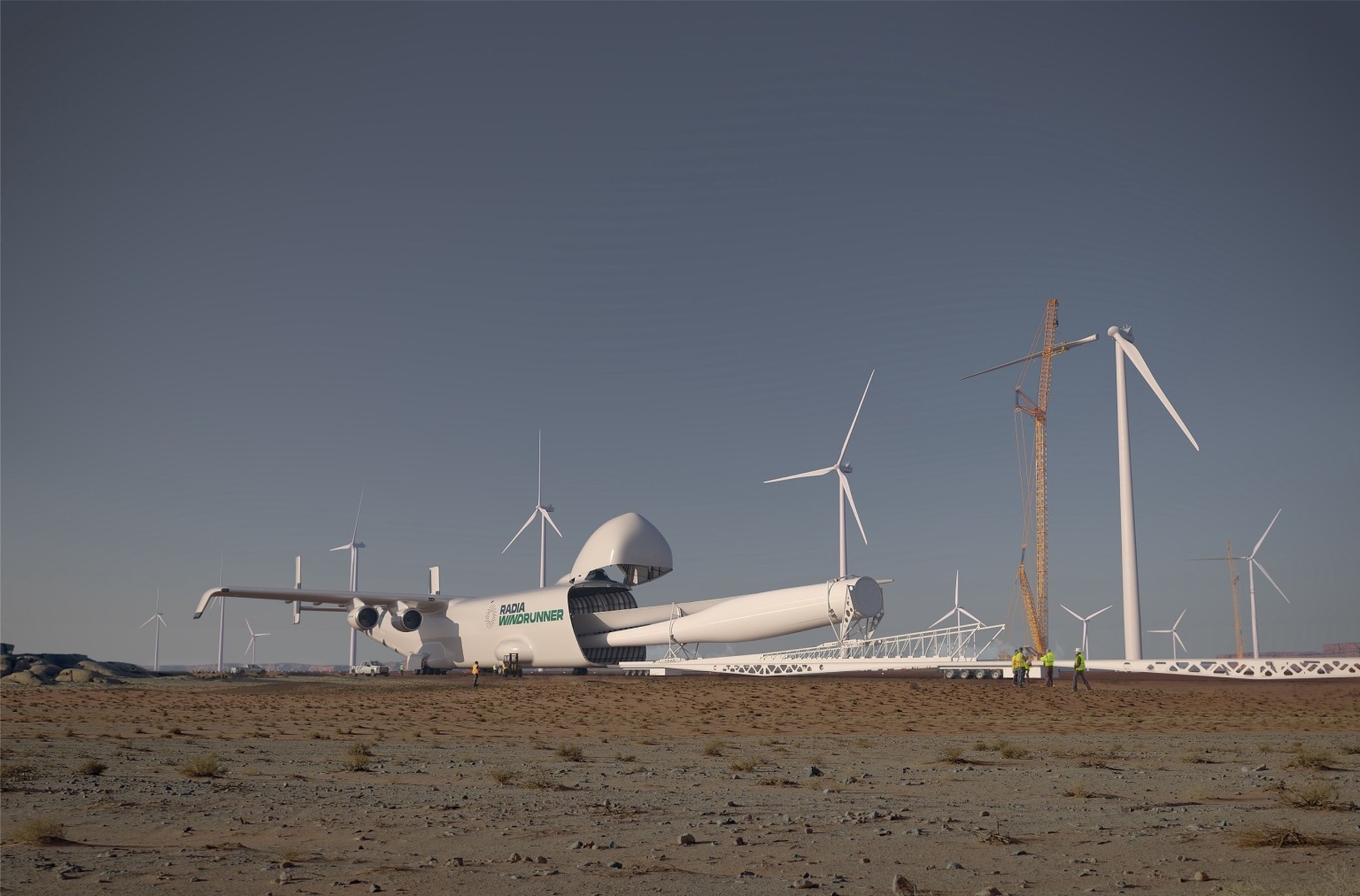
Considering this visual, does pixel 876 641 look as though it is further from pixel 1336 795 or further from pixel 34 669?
pixel 34 669

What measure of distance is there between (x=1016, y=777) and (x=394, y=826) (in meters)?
9.71

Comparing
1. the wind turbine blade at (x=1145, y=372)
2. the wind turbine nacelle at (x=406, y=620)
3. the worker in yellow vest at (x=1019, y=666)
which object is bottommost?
the worker in yellow vest at (x=1019, y=666)

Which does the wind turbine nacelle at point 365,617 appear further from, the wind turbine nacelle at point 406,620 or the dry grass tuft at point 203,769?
the dry grass tuft at point 203,769

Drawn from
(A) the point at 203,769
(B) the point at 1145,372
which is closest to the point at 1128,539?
(B) the point at 1145,372

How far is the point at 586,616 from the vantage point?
75188mm

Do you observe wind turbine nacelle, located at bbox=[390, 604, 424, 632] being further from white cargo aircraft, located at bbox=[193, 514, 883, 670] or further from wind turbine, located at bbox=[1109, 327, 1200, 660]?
wind turbine, located at bbox=[1109, 327, 1200, 660]

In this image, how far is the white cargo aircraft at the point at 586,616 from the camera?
60219mm

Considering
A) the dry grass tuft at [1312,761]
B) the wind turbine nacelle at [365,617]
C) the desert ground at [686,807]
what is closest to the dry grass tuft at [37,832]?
the desert ground at [686,807]

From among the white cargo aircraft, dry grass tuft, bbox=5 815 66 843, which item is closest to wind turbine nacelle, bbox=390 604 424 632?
the white cargo aircraft

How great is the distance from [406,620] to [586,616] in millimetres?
16445

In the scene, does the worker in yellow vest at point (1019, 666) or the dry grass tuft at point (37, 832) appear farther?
the worker in yellow vest at point (1019, 666)

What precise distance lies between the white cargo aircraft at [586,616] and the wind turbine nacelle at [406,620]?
3.5 inches

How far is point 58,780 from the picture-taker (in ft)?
48.4

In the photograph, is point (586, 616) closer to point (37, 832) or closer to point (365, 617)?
point (365, 617)
